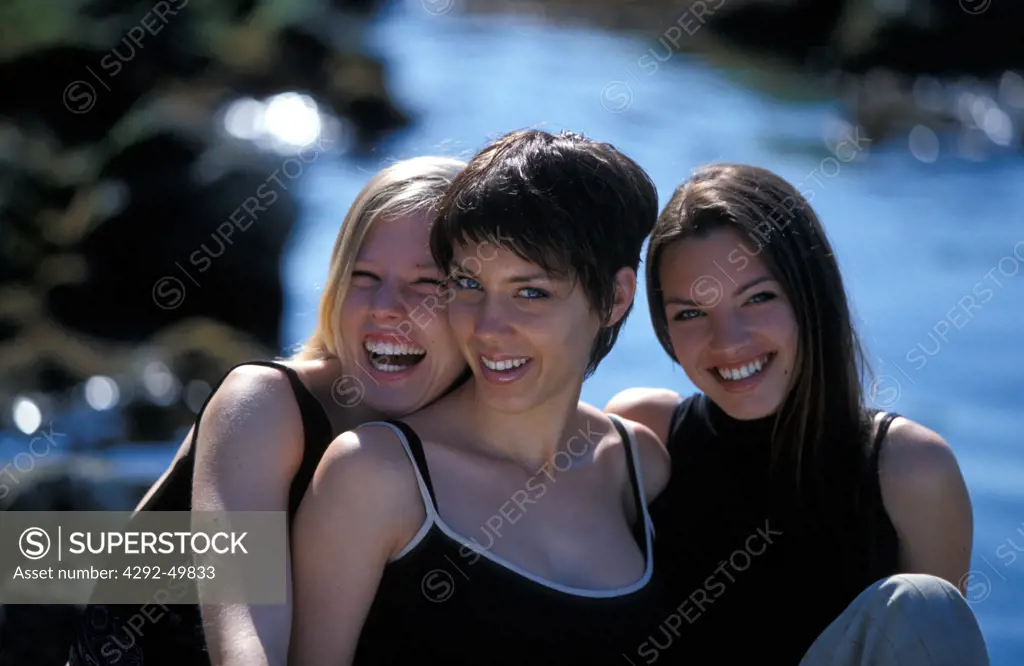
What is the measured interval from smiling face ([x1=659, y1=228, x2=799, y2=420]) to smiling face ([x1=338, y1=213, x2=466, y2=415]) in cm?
49

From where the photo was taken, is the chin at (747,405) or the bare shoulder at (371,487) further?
the chin at (747,405)

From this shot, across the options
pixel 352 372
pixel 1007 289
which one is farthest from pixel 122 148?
pixel 1007 289

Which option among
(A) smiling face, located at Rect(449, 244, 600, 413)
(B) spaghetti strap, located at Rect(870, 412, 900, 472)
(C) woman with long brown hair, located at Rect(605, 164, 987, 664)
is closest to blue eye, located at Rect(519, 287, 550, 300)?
(A) smiling face, located at Rect(449, 244, 600, 413)

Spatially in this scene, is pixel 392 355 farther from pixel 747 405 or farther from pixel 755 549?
pixel 755 549

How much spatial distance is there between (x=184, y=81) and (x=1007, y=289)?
7198mm

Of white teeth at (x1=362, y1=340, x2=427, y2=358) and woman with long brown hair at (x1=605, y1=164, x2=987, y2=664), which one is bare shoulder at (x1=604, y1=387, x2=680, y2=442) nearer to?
woman with long brown hair at (x1=605, y1=164, x2=987, y2=664)

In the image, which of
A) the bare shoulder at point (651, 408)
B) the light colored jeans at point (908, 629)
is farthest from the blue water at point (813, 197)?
the light colored jeans at point (908, 629)

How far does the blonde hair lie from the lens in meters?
2.44

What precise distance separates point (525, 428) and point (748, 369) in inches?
19.8

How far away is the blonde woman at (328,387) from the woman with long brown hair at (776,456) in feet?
1.71

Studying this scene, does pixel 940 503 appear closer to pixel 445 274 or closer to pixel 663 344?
pixel 663 344

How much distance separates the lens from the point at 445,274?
7.67 feet

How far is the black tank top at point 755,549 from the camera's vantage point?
2.57 meters

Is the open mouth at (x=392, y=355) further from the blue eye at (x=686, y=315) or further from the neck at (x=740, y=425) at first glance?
the neck at (x=740, y=425)
